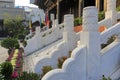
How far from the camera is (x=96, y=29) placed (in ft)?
25.6

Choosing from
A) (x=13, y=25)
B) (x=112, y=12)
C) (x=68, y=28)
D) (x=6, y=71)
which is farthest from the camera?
(x=13, y=25)

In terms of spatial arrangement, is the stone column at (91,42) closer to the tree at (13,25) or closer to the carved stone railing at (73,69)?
the carved stone railing at (73,69)

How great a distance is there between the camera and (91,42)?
304 inches

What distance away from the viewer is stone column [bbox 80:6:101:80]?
771cm

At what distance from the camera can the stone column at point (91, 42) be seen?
7.71 metres

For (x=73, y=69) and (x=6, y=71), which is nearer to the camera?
(x=73, y=69)

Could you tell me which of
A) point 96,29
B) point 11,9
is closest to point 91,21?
point 96,29

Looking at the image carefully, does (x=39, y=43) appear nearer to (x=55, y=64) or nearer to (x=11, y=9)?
(x=55, y=64)

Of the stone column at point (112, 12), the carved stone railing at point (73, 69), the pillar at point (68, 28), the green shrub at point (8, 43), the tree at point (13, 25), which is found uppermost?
the stone column at point (112, 12)

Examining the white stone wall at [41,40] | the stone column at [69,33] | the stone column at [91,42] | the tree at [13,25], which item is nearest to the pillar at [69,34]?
the stone column at [69,33]

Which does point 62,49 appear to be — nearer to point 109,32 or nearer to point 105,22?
point 105,22

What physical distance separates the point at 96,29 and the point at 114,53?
96 cm

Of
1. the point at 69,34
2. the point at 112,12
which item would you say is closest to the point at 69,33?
the point at 69,34

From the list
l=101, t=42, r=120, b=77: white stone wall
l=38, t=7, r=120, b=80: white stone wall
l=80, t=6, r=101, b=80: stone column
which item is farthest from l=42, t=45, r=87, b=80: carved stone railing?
l=101, t=42, r=120, b=77: white stone wall
